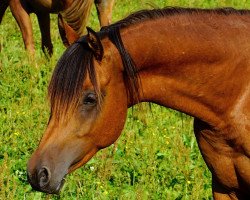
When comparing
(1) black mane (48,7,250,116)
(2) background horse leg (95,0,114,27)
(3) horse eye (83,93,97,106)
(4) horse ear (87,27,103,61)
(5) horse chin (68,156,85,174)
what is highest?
(2) background horse leg (95,0,114,27)

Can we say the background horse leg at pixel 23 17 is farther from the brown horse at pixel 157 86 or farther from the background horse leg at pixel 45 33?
the brown horse at pixel 157 86

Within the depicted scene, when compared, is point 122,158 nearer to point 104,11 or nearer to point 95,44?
point 95,44

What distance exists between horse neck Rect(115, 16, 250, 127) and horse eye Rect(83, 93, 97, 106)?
322 millimetres

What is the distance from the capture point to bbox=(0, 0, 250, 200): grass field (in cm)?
575

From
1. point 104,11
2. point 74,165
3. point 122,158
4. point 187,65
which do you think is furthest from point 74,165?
point 104,11

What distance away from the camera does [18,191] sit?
571cm

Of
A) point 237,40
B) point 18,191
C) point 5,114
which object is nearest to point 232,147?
point 237,40

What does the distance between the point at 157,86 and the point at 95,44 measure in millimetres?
474

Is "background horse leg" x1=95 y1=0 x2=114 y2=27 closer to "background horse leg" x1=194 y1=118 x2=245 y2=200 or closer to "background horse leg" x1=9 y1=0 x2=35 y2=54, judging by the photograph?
"background horse leg" x1=9 y1=0 x2=35 y2=54

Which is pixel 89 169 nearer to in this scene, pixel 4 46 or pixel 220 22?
pixel 220 22

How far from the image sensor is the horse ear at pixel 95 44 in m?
4.19

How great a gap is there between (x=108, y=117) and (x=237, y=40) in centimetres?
88

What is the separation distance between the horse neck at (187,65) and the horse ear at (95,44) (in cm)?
20

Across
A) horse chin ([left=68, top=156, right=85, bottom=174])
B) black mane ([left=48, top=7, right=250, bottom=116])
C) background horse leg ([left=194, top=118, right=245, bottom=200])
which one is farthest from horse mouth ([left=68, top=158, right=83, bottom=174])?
background horse leg ([left=194, top=118, right=245, bottom=200])
